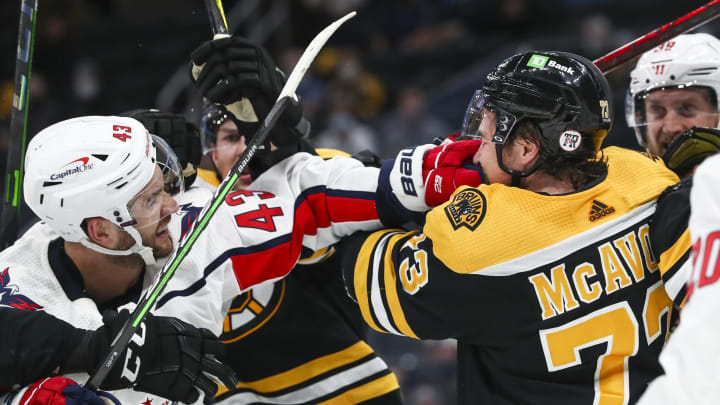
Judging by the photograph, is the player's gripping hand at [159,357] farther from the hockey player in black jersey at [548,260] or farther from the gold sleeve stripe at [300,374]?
the gold sleeve stripe at [300,374]

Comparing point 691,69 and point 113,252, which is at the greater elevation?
point 691,69

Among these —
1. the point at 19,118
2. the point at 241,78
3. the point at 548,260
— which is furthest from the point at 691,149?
the point at 19,118

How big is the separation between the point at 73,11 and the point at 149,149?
24.7 ft

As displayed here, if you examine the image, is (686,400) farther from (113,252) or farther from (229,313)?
(229,313)

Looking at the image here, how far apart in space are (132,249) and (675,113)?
198cm

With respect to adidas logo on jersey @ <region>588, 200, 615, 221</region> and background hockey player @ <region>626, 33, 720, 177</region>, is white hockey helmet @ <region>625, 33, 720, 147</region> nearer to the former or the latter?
background hockey player @ <region>626, 33, 720, 177</region>

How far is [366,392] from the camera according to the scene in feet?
10.1

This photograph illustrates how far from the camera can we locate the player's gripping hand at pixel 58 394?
2.05 metres

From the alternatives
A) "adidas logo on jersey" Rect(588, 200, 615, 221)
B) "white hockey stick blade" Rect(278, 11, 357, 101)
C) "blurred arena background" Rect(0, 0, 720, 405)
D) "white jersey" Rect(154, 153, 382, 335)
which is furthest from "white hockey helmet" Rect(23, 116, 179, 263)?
"blurred arena background" Rect(0, 0, 720, 405)

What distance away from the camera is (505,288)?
2.19m

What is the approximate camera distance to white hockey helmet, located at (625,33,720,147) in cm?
301

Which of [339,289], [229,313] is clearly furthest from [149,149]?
[339,289]

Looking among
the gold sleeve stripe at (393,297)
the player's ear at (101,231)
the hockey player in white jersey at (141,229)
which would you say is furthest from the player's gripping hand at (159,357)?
the gold sleeve stripe at (393,297)

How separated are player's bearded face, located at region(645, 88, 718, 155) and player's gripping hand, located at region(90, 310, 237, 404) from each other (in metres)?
1.82
